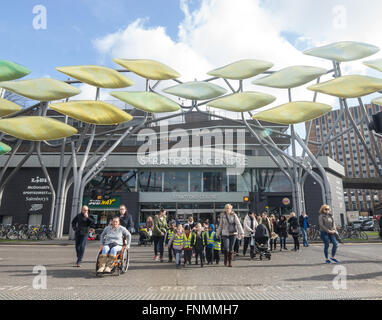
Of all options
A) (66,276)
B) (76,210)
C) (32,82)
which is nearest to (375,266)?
(66,276)

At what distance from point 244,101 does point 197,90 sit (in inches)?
168

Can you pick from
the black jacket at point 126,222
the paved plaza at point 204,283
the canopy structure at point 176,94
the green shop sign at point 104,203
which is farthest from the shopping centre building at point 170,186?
the paved plaza at point 204,283

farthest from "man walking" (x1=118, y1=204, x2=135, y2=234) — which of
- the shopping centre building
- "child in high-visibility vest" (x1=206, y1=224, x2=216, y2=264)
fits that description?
the shopping centre building

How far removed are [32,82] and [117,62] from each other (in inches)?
278

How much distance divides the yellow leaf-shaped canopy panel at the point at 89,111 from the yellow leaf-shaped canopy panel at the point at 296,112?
1249cm

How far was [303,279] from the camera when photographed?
21.1 feet

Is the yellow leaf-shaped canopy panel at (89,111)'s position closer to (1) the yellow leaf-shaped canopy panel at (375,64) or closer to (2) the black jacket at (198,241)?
(2) the black jacket at (198,241)

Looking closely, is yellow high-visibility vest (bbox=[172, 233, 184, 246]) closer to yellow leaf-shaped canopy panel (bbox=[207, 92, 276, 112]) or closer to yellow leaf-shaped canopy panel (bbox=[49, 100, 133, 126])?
yellow leaf-shaped canopy panel (bbox=[207, 92, 276, 112])

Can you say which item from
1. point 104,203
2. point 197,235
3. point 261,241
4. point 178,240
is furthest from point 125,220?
point 104,203

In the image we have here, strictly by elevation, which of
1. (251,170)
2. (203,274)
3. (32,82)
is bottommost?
(203,274)

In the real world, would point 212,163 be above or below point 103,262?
above

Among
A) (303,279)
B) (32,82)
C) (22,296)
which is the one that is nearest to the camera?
(22,296)
